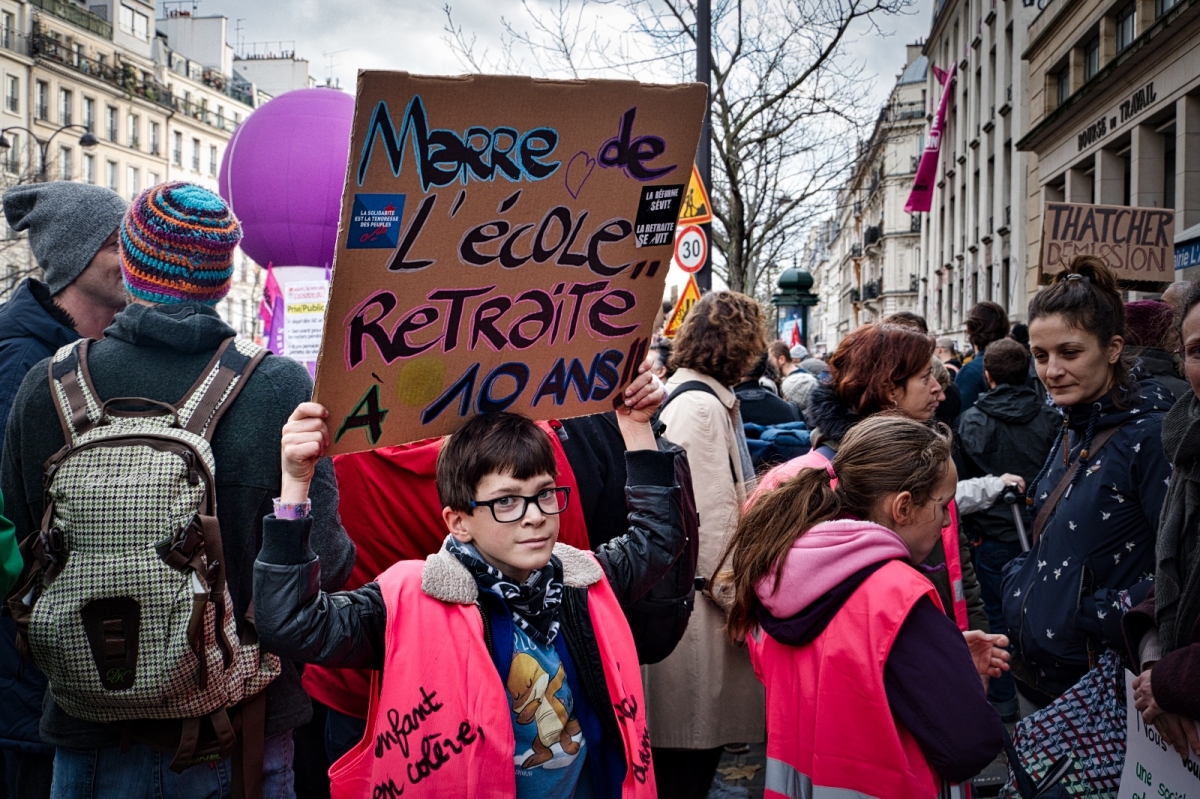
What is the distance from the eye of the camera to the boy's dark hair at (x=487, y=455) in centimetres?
220

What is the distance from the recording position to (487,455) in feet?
7.22

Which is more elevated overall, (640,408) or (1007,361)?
(1007,361)

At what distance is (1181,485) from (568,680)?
1.63 metres

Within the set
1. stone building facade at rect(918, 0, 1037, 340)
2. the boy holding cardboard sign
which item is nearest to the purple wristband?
the boy holding cardboard sign

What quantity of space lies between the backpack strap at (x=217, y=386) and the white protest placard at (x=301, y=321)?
675cm

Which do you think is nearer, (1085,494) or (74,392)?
(74,392)

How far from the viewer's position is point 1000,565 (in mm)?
5324

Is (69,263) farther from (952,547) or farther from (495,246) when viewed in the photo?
(952,547)

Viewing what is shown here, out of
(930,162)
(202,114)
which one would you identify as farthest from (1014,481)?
(202,114)

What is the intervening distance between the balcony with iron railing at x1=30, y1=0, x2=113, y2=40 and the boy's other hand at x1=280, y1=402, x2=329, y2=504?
63364 mm

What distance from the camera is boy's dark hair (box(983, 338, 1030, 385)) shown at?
5.49m

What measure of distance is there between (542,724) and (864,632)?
2.54 ft

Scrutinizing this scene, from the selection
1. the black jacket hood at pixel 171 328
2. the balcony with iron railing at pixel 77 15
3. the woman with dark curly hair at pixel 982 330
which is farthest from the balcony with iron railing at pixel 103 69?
the black jacket hood at pixel 171 328

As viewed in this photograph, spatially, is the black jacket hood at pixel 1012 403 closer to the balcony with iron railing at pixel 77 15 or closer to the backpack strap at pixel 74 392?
the backpack strap at pixel 74 392
